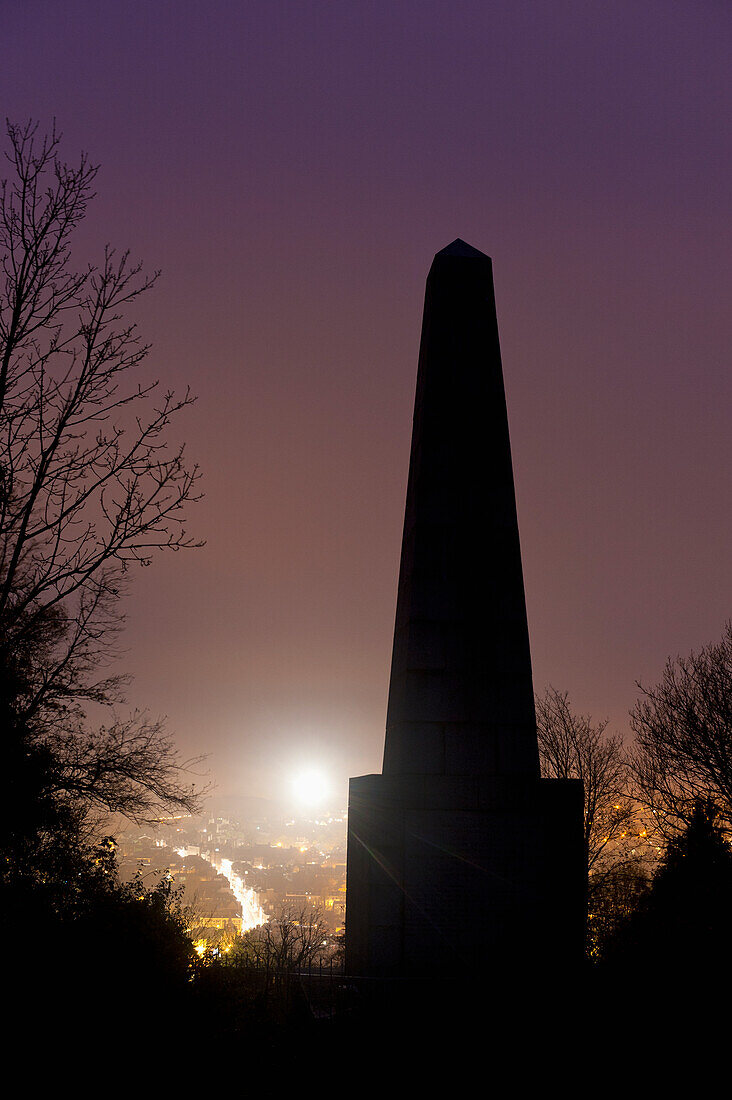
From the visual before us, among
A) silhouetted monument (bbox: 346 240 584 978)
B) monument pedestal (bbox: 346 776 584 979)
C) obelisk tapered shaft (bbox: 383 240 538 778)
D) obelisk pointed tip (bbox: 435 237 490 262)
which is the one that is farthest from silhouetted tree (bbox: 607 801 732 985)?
obelisk pointed tip (bbox: 435 237 490 262)

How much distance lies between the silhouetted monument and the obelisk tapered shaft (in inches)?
0.7

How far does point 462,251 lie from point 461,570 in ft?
15.8

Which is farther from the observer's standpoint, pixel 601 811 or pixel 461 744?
pixel 601 811

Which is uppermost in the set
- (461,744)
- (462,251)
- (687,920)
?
(462,251)

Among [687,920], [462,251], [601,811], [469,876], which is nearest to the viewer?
[469,876]

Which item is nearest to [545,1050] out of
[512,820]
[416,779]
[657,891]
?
[512,820]

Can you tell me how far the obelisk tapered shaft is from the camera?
1075 cm

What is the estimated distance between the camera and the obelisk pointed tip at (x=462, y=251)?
486 inches

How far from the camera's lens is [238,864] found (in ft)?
230

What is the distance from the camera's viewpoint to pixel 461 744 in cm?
1070

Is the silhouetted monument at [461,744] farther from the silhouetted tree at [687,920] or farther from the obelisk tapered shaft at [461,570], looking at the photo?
the silhouetted tree at [687,920]

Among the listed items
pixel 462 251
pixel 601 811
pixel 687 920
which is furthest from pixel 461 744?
pixel 601 811

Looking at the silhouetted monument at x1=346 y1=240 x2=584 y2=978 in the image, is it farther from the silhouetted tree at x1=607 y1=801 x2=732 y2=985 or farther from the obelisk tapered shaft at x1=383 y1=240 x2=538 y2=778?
the silhouetted tree at x1=607 y1=801 x2=732 y2=985

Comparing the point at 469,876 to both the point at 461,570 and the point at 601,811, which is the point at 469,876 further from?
the point at 601,811
